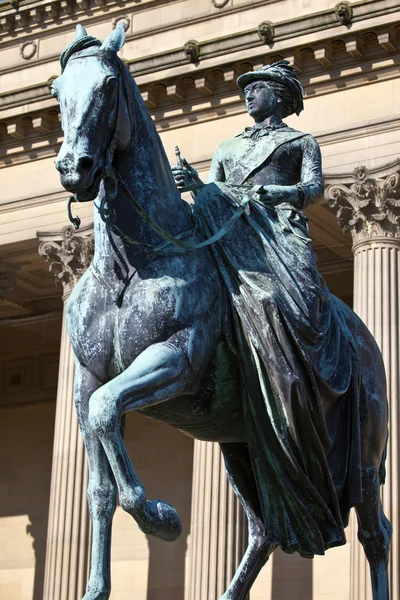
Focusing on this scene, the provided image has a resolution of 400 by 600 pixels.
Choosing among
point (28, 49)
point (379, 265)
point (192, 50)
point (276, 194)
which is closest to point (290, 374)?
point (276, 194)

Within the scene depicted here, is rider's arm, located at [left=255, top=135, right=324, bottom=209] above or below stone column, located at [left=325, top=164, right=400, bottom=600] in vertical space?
below

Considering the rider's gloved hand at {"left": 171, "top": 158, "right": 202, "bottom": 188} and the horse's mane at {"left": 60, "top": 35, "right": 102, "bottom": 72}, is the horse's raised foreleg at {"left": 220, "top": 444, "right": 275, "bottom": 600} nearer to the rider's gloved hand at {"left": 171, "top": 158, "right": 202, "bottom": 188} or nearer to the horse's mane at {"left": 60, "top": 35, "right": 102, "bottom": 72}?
the rider's gloved hand at {"left": 171, "top": 158, "right": 202, "bottom": 188}

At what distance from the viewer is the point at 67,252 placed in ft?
115

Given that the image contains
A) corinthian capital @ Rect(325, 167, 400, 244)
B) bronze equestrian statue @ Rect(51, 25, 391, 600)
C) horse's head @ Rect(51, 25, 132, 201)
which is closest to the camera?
horse's head @ Rect(51, 25, 132, 201)

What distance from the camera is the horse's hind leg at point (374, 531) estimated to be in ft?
36.4

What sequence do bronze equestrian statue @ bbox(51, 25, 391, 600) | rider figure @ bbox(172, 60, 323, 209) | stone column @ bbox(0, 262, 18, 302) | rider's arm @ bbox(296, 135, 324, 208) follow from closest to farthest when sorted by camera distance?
bronze equestrian statue @ bbox(51, 25, 391, 600) → rider's arm @ bbox(296, 135, 324, 208) → rider figure @ bbox(172, 60, 323, 209) → stone column @ bbox(0, 262, 18, 302)

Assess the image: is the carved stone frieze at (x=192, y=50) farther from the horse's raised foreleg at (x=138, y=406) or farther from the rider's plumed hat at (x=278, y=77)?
the horse's raised foreleg at (x=138, y=406)

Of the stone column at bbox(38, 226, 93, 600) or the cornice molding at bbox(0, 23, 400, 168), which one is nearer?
the cornice molding at bbox(0, 23, 400, 168)

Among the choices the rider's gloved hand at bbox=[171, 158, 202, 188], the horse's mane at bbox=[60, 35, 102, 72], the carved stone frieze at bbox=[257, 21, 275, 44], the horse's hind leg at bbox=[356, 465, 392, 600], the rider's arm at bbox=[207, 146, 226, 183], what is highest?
the carved stone frieze at bbox=[257, 21, 275, 44]

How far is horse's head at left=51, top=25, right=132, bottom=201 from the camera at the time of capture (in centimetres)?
933

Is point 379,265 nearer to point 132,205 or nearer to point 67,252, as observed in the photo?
point 67,252

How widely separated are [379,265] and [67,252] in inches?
301

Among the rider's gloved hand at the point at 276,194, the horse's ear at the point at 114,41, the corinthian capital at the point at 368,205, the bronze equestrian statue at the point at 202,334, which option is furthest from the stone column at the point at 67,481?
the horse's ear at the point at 114,41

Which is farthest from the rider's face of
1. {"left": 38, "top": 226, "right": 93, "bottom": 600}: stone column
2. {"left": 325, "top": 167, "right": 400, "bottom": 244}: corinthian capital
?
{"left": 38, "top": 226, "right": 93, "bottom": 600}: stone column
